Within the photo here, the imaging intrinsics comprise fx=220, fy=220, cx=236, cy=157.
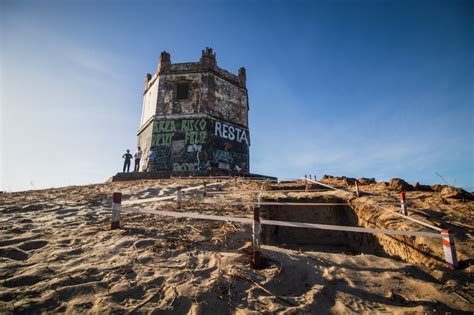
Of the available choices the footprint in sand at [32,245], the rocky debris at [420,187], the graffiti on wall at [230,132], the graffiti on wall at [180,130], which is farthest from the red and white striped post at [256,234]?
the graffiti on wall at [230,132]

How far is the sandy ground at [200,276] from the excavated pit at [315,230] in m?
3.03

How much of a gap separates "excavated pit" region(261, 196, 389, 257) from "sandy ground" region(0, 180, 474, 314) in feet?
9.93

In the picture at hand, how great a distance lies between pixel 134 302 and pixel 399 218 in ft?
17.7

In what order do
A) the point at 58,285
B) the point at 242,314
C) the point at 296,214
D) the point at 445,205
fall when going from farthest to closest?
the point at 296,214 < the point at 445,205 < the point at 58,285 < the point at 242,314

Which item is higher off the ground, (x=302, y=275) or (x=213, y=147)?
(x=213, y=147)

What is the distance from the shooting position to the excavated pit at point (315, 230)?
7453mm

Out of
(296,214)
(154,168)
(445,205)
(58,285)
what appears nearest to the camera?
(58,285)

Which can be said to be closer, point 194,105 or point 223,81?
point 194,105

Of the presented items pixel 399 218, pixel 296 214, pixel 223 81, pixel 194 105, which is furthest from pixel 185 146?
pixel 399 218

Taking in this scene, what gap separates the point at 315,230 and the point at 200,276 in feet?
20.4

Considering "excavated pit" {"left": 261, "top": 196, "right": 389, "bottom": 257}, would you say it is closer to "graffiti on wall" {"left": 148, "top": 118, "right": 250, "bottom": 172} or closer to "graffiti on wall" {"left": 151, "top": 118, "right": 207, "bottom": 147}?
"graffiti on wall" {"left": 148, "top": 118, "right": 250, "bottom": 172}

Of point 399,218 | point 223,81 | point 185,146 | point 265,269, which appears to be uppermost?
point 223,81

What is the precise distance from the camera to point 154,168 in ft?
60.0

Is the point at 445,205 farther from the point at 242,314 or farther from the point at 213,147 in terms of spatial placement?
the point at 213,147
